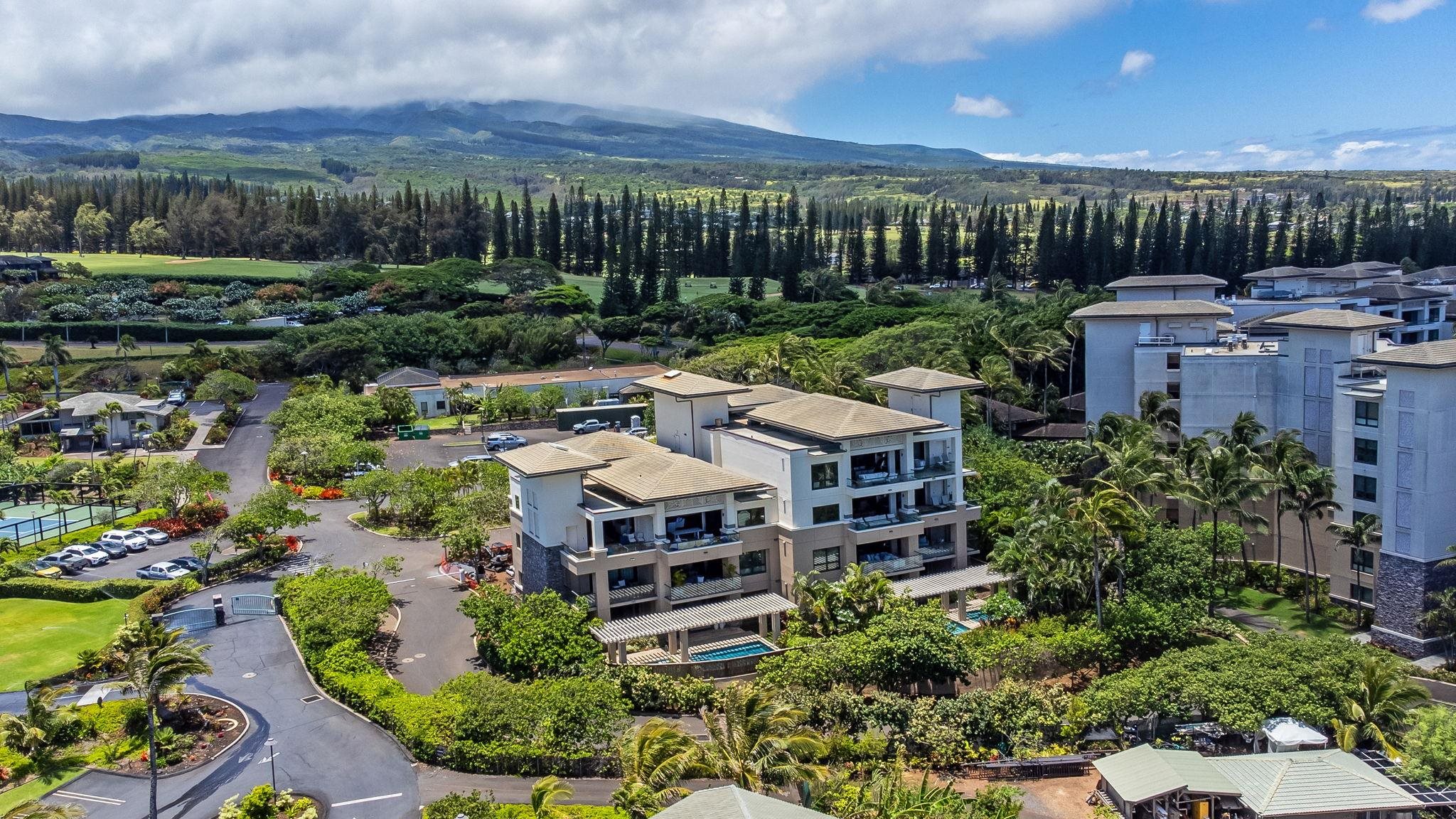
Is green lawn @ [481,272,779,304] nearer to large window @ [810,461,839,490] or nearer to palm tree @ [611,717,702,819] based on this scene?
large window @ [810,461,839,490]

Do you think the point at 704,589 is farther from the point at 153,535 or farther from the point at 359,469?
the point at 359,469

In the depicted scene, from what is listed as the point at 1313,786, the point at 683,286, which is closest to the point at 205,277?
the point at 683,286

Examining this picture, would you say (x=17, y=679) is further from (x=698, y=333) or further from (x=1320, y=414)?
(x=698, y=333)

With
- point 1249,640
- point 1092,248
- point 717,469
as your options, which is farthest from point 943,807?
point 1092,248

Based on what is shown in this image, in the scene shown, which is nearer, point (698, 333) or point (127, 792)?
point (127, 792)

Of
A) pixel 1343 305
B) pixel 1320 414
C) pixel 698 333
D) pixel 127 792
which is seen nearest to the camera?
pixel 127 792

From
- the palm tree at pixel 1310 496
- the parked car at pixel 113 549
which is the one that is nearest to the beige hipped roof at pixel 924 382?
the palm tree at pixel 1310 496

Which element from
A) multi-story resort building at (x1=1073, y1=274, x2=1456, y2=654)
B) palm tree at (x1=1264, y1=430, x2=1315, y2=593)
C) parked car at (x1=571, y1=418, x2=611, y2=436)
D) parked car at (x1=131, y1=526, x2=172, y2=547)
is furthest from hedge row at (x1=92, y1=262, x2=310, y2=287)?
palm tree at (x1=1264, y1=430, x2=1315, y2=593)

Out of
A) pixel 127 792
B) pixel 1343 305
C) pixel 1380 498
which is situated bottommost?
pixel 127 792

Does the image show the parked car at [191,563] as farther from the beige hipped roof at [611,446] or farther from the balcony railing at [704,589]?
the balcony railing at [704,589]
